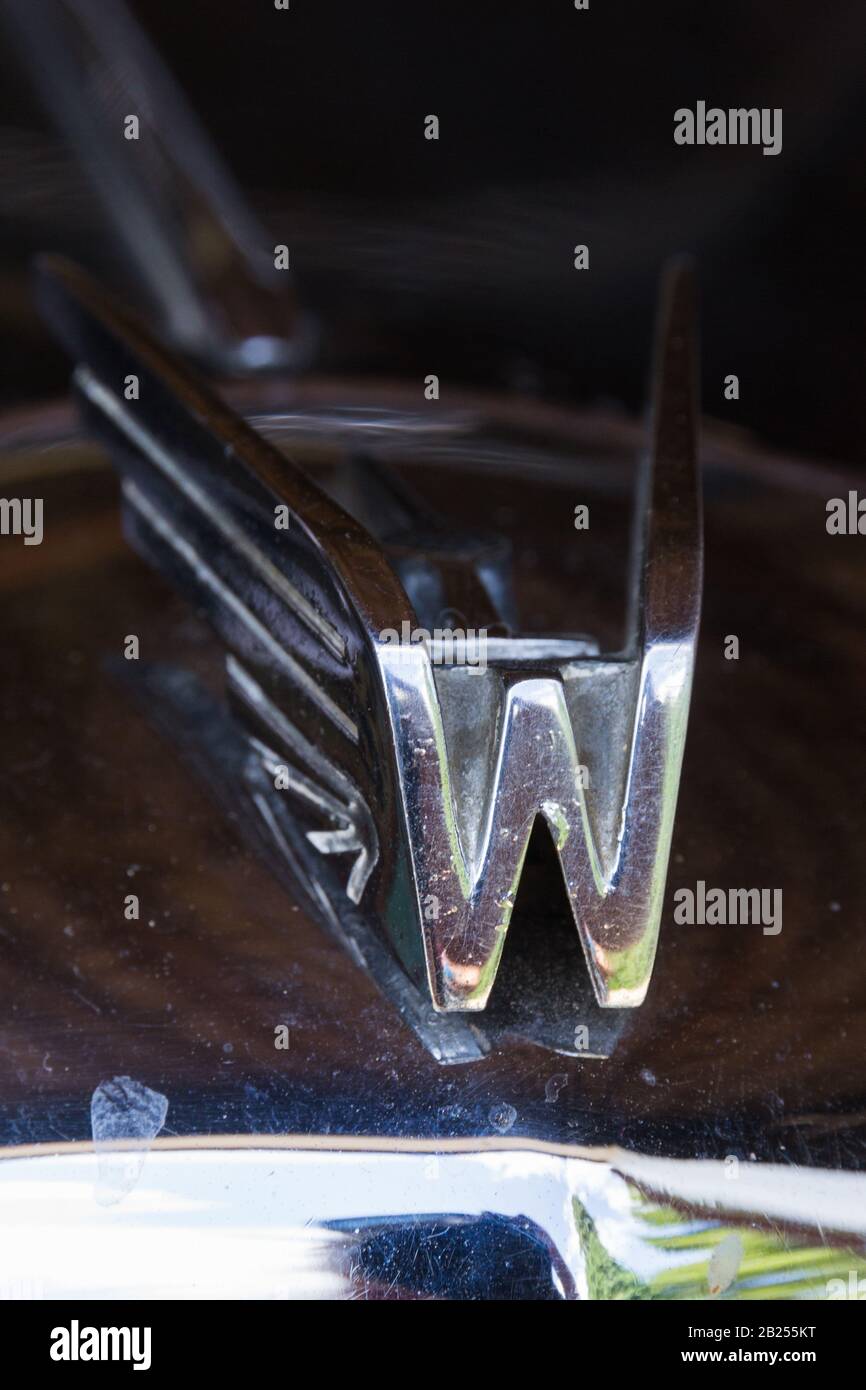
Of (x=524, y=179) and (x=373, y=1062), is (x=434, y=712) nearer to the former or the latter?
(x=373, y=1062)

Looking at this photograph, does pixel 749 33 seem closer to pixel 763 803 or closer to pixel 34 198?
pixel 34 198

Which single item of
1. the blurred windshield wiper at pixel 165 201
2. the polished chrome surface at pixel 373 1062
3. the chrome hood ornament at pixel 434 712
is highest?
the blurred windshield wiper at pixel 165 201

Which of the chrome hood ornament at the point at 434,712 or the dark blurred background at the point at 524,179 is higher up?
the dark blurred background at the point at 524,179

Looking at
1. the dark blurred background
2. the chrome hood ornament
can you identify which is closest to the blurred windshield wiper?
the dark blurred background

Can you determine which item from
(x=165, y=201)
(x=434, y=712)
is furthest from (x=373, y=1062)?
(x=165, y=201)

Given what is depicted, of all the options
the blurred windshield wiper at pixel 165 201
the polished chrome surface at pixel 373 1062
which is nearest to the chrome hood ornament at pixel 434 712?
the polished chrome surface at pixel 373 1062

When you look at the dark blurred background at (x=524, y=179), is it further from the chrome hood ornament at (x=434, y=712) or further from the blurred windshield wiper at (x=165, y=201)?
the chrome hood ornament at (x=434, y=712)

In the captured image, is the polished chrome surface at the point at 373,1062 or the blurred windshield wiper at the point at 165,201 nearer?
the polished chrome surface at the point at 373,1062

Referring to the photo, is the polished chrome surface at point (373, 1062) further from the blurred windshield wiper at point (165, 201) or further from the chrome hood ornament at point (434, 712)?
the blurred windshield wiper at point (165, 201)
